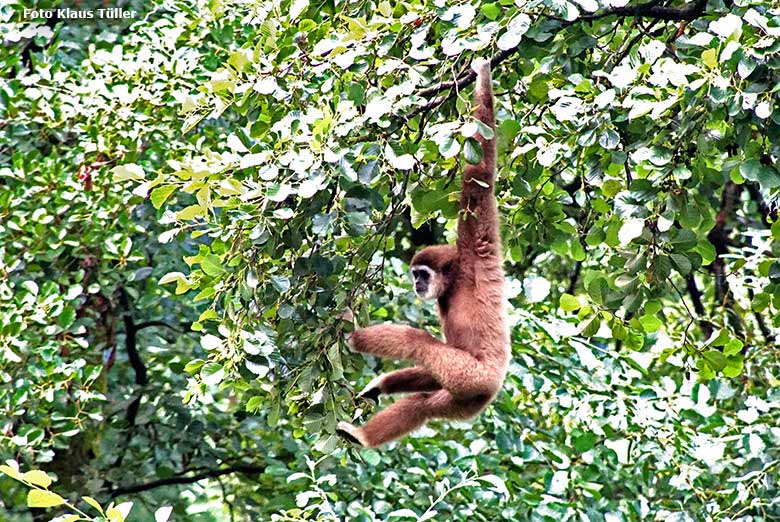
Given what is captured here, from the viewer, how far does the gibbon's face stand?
5.09 metres

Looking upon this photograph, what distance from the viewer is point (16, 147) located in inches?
282

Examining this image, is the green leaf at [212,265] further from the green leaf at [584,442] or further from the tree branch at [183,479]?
the tree branch at [183,479]

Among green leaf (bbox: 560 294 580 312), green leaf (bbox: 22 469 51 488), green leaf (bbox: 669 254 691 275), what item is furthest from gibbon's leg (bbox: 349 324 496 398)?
green leaf (bbox: 22 469 51 488)

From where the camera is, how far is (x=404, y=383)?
511 centimetres

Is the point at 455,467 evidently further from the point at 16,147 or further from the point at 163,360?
the point at 16,147

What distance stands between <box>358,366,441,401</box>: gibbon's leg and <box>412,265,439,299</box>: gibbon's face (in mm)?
379

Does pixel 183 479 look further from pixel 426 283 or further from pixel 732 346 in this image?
pixel 732 346

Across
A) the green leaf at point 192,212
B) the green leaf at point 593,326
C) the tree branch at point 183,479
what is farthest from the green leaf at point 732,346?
the tree branch at point 183,479

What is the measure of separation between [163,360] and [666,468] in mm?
3789

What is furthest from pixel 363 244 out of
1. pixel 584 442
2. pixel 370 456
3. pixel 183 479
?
pixel 183 479

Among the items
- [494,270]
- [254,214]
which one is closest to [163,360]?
[494,270]

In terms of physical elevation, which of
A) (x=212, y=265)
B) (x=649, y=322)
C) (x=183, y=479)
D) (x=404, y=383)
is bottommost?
(x=183, y=479)

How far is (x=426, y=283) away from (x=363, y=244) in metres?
1.07

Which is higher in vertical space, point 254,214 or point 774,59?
point 774,59
